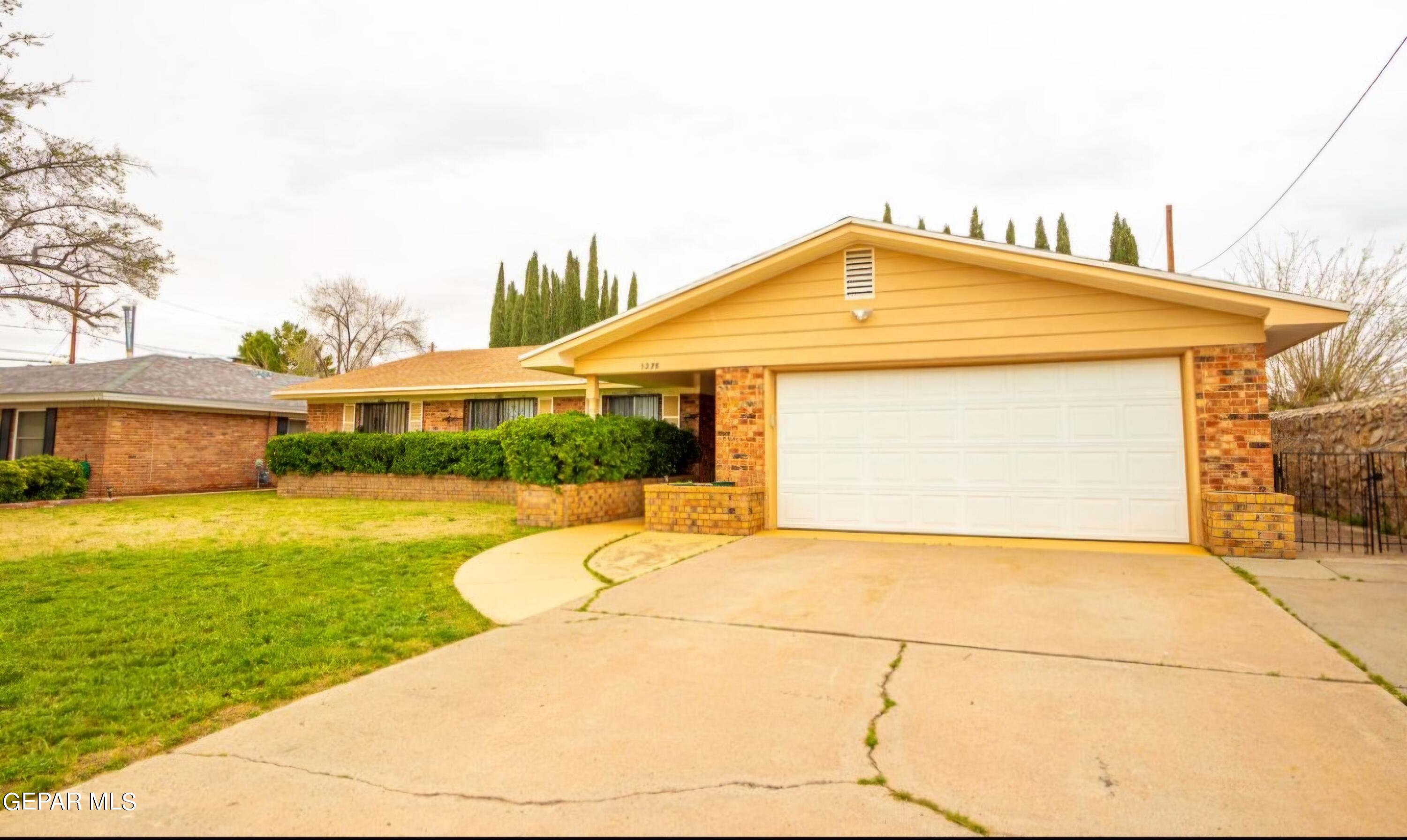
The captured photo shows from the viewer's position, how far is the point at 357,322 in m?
38.4

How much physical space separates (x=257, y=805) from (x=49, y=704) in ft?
6.75

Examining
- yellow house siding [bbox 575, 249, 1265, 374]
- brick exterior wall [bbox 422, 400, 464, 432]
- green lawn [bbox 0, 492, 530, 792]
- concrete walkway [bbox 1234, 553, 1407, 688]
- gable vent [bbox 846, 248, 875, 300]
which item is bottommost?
green lawn [bbox 0, 492, 530, 792]

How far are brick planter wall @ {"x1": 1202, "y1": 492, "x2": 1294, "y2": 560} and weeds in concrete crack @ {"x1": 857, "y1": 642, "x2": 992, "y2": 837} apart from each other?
20.7 ft

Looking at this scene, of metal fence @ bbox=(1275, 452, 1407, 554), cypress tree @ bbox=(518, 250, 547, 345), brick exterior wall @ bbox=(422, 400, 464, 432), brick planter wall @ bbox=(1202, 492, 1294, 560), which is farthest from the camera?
cypress tree @ bbox=(518, 250, 547, 345)

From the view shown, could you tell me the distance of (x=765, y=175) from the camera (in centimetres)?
1920

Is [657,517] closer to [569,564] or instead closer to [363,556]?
[569,564]

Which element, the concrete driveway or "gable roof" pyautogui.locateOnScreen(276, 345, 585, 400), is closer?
the concrete driveway

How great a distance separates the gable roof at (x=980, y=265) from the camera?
23.5 ft

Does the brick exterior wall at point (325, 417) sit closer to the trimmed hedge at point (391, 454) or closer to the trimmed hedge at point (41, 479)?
the trimmed hedge at point (391, 454)

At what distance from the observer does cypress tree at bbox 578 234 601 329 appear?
38.0 m

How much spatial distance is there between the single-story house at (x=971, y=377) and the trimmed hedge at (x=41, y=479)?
13.0m

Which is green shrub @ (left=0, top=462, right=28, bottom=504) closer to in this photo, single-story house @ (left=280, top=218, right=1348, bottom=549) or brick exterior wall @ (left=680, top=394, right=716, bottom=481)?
single-story house @ (left=280, top=218, right=1348, bottom=549)

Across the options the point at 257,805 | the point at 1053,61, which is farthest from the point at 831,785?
the point at 1053,61

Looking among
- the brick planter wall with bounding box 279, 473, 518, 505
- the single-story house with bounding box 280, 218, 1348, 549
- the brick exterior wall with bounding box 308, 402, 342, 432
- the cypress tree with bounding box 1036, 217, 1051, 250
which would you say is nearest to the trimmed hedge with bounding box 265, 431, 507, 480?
the brick planter wall with bounding box 279, 473, 518, 505
